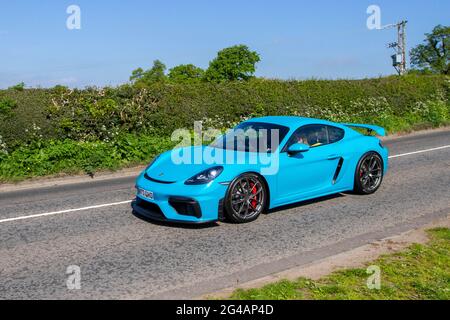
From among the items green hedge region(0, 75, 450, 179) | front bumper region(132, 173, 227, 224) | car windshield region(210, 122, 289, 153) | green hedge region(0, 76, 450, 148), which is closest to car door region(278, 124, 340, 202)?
car windshield region(210, 122, 289, 153)

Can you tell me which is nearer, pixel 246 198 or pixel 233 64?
pixel 246 198

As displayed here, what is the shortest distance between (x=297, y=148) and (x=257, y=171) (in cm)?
76

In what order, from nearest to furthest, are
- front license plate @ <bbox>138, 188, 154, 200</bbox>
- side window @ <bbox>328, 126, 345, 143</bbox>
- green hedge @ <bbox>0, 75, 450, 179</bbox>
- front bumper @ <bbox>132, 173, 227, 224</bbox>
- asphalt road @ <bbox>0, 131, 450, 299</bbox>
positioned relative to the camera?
asphalt road @ <bbox>0, 131, 450, 299</bbox> < front bumper @ <bbox>132, 173, 227, 224</bbox> < front license plate @ <bbox>138, 188, 154, 200</bbox> < side window @ <bbox>328, 126, 345, 143</bbox> < green hedge @ <bbox>0, 75, 450, 179</bbox>

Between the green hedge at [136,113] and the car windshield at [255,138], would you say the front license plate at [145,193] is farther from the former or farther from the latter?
the green hedge at [136,113]

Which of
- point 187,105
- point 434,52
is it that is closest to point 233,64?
point 434,52

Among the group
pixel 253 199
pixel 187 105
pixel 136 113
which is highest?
pixel 187 105

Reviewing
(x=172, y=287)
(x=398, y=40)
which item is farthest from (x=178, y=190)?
(x=398, y=40)

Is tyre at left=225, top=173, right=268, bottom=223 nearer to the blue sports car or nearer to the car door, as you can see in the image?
the blue sports car

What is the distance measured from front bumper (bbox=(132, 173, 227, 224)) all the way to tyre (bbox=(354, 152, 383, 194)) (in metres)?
2.97

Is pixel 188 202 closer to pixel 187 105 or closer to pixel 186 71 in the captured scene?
pixel 187 105

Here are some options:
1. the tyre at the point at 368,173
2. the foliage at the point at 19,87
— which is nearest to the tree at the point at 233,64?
the foliage at the point at 19,87

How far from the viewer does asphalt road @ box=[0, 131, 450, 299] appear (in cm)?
540

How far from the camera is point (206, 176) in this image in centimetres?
707

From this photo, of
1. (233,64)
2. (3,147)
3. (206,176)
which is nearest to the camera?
(206,176)
